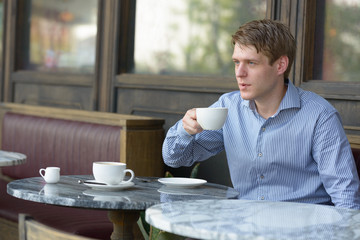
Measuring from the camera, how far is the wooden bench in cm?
341

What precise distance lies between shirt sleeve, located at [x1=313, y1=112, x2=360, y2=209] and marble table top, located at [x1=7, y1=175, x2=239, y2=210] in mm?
358

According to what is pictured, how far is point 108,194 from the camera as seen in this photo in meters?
2.14

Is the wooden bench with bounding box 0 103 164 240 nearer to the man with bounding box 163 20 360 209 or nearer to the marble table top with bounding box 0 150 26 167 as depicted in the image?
the marble table top with bounding box 0 150 26 167

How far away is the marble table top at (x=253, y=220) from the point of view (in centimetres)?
147

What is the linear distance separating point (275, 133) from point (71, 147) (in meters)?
1.98

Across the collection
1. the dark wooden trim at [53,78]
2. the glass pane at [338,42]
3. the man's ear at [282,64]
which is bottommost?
the dark wooden trim at [53,78]

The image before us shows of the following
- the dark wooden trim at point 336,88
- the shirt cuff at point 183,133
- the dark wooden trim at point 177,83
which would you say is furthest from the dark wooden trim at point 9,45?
the shirt cuff at point 183,133

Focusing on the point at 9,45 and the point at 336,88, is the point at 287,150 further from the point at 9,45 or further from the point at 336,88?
the point at 9,45

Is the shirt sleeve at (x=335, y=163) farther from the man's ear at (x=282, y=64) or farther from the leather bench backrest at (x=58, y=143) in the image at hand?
the leather bench backrest at (x=58, y=143)

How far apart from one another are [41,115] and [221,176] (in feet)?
4.98

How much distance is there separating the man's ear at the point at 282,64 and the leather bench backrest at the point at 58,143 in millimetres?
1447

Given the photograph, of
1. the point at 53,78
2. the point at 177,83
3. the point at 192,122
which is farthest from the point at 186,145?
the point at 53,78

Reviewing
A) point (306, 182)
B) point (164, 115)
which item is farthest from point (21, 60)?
point (306, 182)

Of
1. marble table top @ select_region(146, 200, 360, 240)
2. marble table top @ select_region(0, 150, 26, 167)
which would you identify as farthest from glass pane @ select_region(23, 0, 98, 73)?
marble table top @ select_region(146, 200, 360, 240)
